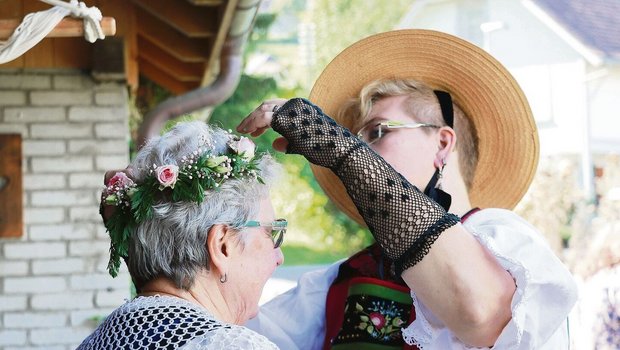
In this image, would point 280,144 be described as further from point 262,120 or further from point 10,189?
point 10,189

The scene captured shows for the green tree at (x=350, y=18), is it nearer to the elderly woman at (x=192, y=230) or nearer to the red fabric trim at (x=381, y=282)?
the red fabric trim at (x=381, y=282)

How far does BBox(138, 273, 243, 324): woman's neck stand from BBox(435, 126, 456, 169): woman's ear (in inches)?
31.7

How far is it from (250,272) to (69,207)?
10.6 ft

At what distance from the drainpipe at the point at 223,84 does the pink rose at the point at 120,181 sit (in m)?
2.08

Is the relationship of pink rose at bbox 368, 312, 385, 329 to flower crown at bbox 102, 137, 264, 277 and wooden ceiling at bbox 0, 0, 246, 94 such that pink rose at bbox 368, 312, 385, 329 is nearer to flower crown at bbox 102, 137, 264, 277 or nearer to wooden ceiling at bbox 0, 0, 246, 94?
flower crown at bbox 102, 137, 264, 277

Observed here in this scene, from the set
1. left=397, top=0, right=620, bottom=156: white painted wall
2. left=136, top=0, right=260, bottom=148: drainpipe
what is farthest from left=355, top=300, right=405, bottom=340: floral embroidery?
left=397, top=0, right=620, bottom=156: white painted wall

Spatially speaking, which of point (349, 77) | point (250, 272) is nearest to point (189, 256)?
point (250, 272)

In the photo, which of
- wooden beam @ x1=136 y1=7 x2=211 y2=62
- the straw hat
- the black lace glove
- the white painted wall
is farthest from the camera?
the white painted wall

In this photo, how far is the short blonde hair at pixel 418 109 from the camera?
2644 millimetres

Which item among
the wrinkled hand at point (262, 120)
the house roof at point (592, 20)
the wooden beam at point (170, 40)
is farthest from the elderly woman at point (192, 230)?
the house roof at point (592, 20)

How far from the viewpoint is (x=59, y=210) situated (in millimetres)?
5113

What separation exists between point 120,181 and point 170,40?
3.79 metres

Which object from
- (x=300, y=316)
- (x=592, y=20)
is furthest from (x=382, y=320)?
(x=592, y=20)

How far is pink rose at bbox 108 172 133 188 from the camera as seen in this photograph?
2.09 metres
